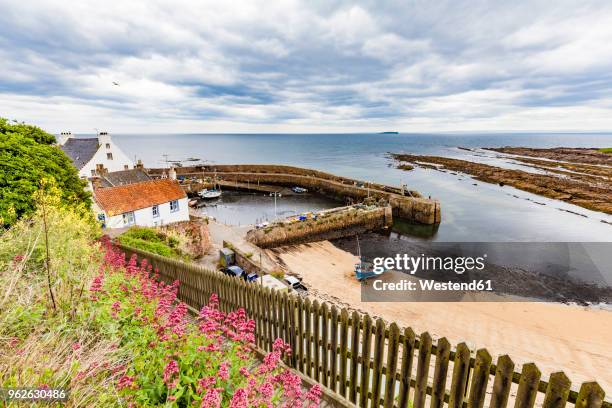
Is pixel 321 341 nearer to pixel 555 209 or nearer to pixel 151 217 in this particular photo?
pixel 151 217

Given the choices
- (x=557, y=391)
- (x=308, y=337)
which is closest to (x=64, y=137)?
(x=308, y=337)

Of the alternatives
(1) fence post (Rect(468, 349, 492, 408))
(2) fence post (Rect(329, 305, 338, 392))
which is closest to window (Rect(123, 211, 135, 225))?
(2) fence post (Rect(329, 305, 338, 392))

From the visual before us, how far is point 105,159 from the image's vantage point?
127ft

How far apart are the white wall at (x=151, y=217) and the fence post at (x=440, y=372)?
23.0m

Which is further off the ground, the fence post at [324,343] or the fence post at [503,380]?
the fence post at [503,380]

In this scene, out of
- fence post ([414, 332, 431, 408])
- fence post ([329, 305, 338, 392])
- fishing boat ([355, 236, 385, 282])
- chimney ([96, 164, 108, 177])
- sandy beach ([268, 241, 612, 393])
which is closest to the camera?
fence post ([414, 332, 431, 408])

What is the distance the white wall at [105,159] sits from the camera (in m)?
36.7

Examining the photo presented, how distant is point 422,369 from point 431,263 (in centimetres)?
2588

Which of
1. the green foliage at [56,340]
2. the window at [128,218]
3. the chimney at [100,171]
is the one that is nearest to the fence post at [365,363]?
the green foliage at [56,340]

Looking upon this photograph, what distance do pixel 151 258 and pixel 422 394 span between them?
9.19 metres

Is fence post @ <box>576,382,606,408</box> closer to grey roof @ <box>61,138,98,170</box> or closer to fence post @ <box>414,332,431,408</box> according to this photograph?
fence post @ <box>414,332,431,408</box>

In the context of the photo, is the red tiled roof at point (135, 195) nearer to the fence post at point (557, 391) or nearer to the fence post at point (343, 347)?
the fence post at point (343, 347)

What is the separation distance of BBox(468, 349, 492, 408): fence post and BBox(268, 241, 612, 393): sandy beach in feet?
31.0

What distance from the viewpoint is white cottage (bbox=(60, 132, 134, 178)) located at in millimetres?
36872
